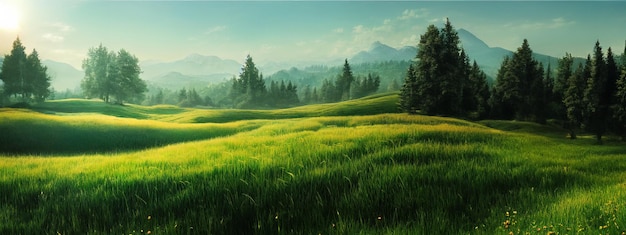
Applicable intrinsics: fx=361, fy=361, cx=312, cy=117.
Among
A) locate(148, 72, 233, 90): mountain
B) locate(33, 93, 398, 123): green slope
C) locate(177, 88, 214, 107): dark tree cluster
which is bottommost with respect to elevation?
locate(33, 93, 398, 123): green slope

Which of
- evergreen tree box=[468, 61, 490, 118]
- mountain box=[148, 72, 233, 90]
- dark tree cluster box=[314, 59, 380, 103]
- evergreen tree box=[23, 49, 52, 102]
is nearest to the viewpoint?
evergreen tree box=[23, 49, 52, 102]

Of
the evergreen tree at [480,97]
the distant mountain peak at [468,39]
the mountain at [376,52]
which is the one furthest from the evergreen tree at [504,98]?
the mountain at [376,52]

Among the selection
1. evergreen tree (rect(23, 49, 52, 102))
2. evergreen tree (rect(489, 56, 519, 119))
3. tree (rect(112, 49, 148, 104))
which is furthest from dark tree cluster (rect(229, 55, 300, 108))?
evergreen tree (rect(23, 49, 52, 102))

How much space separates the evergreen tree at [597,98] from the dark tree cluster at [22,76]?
564 inches

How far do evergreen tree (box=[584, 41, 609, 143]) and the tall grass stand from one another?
18.6 ft

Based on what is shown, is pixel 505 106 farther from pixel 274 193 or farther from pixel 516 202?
pixel 274 193

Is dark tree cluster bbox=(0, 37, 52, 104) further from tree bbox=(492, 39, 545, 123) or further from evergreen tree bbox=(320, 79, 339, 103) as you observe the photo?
evergreen tree bbox=(320, 79, 339, 103)

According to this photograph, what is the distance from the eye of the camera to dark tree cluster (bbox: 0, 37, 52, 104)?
26.3 feet

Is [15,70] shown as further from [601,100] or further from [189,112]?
[601,100]

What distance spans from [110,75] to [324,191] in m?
7.79

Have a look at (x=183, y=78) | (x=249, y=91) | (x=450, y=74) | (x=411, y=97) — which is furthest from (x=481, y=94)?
(x=183, y=78)

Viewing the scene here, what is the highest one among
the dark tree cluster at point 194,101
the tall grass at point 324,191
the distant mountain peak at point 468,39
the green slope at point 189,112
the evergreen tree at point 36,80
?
the distant mountain peak at point 468,39

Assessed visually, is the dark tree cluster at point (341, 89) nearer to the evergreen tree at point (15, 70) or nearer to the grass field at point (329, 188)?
the evergreen tree at point (15, 70)

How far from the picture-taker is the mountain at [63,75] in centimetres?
885
